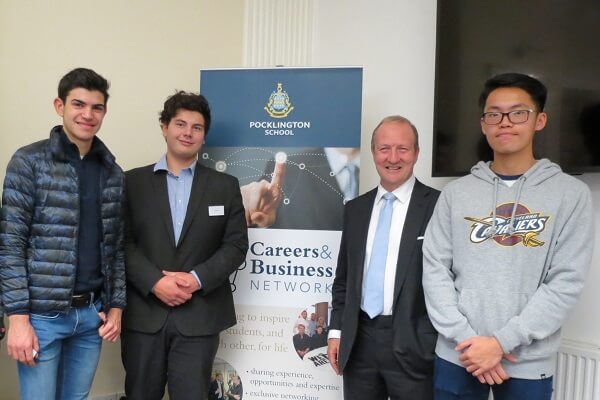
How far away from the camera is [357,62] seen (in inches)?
124

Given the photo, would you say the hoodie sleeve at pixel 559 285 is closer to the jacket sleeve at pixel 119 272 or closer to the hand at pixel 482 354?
the hand at pixel 482 354

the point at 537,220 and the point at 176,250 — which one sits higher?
the point at 537,220

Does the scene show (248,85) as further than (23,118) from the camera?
Yes

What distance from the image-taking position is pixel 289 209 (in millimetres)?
2691

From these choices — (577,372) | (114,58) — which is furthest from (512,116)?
(114,58)

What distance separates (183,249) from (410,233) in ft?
3.09

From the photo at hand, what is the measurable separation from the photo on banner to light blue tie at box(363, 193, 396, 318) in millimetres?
674

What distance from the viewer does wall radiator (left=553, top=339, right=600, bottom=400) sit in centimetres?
206

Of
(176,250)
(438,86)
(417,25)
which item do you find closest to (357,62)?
(417,25)

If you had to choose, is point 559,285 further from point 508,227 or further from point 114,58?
point 114,58

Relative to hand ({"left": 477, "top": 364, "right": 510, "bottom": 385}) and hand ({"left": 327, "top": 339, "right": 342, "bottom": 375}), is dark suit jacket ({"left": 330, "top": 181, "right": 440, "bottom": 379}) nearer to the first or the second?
hand ({"left": 327, "top": 339, "right": 342, "bottom": 375})

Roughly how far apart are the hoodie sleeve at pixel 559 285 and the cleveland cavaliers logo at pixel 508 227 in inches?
2.3

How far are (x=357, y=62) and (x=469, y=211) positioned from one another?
1.76 metres

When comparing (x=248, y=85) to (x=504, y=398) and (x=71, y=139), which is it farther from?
(x=504, y=398)
